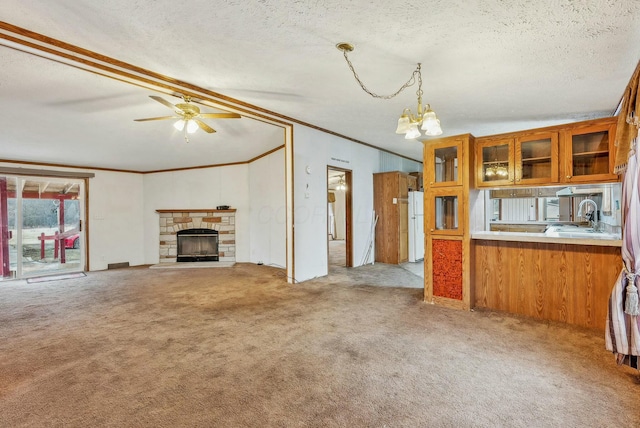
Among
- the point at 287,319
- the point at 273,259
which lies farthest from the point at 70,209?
the point at 287,319

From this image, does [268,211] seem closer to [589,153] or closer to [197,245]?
[197,245]

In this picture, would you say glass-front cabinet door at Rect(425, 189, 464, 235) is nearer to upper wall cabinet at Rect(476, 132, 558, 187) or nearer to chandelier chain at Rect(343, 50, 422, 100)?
upper wall cabinet at Rect(476, 132, 558, 187)

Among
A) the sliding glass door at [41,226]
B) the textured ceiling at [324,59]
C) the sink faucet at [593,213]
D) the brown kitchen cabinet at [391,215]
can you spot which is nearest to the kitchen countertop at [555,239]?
the sink faucet at [593,213]

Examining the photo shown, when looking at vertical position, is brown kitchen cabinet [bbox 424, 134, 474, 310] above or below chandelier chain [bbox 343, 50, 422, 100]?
below

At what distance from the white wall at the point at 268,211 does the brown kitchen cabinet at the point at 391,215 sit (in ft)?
6.96

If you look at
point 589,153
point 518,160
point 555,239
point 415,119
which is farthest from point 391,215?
point 415,119

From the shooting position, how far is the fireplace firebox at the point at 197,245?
282 inches

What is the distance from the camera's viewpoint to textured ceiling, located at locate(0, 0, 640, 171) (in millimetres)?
2111

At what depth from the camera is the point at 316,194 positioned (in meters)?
5.23

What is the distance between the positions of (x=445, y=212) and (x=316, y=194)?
2.24 meters

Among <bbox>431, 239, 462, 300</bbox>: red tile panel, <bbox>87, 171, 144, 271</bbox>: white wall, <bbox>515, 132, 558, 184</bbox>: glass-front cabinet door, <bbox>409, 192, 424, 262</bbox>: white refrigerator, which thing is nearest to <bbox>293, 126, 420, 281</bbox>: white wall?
<bbox>409, 192, 424, 262</bbox>: white refrigerator

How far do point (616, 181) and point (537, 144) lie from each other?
0.79 m

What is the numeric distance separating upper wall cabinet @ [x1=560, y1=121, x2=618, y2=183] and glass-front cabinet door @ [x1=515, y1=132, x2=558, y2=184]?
0.09m

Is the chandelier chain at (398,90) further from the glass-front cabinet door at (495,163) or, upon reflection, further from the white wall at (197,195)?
the white wall at (197,195)
